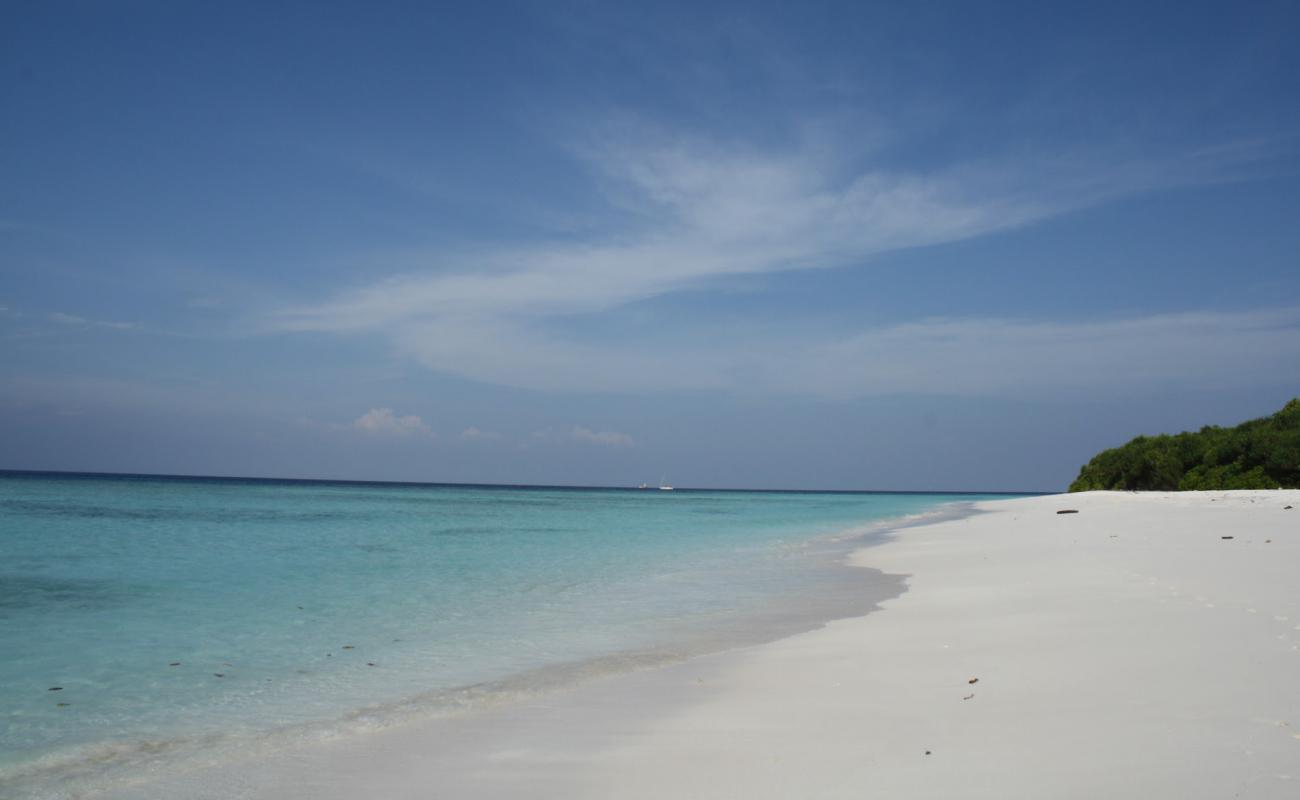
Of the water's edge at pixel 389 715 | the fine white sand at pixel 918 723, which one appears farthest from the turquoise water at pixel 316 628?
the fine white sand at pixel 918 723

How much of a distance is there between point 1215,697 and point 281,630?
833 cm

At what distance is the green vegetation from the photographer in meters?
35.2

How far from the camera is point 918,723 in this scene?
437cm

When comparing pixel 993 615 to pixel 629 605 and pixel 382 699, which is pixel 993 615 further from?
pixel 382 699

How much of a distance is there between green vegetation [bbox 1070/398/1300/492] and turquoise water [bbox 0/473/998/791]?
29.4m

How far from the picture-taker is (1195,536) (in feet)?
45.5

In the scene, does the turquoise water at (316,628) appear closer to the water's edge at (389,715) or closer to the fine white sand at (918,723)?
the water's edge at (389,715)

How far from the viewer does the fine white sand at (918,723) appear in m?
3.53

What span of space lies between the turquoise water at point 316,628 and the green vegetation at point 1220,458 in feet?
96.6

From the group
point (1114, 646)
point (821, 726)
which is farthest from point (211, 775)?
point (1114, 646)

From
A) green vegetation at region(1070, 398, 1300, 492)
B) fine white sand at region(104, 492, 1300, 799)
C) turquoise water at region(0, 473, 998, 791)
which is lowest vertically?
turquoise water at region(0, 473, 998, 791)

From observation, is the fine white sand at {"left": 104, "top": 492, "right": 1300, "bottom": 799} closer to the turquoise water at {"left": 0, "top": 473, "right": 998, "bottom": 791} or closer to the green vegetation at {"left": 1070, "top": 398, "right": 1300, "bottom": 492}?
the turquoise water at {"left": 0, "top": 473, "right": 998, "bottom": 791}

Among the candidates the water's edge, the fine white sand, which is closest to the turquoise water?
the water's edge

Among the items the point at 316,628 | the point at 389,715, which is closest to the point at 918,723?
the point at 389,715
